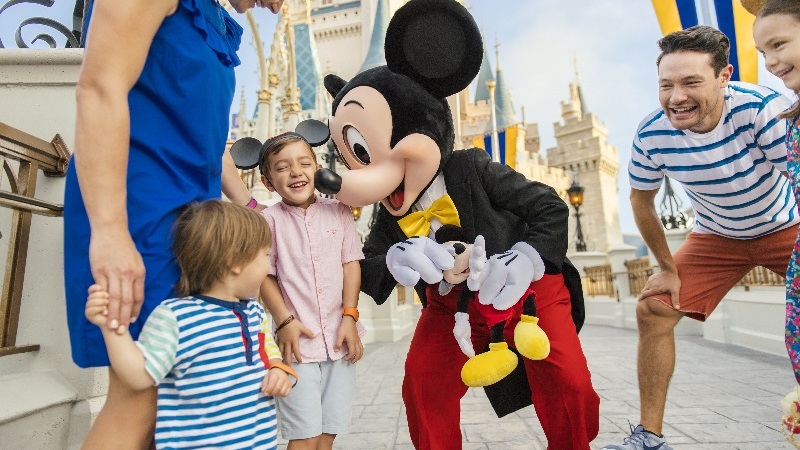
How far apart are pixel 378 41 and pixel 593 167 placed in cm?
2204

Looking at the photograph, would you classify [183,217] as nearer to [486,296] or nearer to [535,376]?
[486,296]

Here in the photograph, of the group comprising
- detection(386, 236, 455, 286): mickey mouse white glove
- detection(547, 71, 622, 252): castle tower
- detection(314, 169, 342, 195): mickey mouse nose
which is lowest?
detection(386, 236, 455, 286): mickey mouse white glove

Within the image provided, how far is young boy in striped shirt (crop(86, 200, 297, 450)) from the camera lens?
1.12 m

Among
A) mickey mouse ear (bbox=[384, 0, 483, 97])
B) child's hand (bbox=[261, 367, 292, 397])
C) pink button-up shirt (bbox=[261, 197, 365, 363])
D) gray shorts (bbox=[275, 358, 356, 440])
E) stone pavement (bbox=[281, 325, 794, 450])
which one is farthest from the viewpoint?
stone pavement (bbox=[281, 325, 794, 450])

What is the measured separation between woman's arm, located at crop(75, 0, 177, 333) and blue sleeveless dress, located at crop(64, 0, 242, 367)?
0.21 ft

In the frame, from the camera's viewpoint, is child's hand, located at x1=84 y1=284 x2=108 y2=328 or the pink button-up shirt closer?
child's hand, located at x1=84 y1=284 x2=108 y2=328

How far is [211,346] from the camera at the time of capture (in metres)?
1.21

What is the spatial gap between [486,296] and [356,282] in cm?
50

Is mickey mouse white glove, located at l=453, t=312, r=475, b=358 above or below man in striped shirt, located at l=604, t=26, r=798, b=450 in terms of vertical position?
below

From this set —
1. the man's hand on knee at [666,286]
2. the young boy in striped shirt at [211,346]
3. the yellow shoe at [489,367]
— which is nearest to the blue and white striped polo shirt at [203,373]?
the young boy in striped shirt at [211,346]

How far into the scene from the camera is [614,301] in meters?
11.8

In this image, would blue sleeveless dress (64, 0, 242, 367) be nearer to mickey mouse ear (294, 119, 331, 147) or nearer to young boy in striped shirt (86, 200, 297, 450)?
young boy in striped shirt (86, 200, 297, 450)

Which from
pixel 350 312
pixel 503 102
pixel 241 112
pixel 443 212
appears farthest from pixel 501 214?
pixel 503 102

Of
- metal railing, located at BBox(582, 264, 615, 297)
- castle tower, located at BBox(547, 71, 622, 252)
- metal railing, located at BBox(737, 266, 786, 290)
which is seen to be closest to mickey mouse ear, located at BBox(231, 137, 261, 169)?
metal railing, located at BBox(737, 266, 786, 290)
